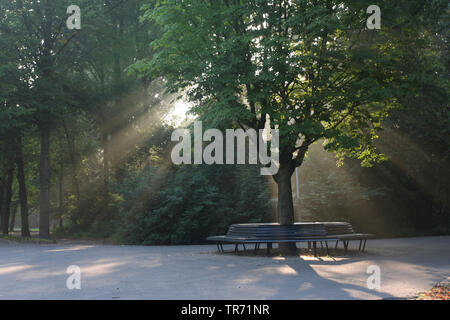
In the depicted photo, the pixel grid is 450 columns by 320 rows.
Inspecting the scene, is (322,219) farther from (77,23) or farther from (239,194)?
(77,23)

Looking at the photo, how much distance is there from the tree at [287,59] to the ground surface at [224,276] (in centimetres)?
351

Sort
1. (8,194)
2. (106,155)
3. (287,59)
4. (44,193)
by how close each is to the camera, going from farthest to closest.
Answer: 1. (8,194)
2. (106,155)
3. (44,193)
4. (287,59)

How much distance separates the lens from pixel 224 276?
33.2 feet

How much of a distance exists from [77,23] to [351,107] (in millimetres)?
18134

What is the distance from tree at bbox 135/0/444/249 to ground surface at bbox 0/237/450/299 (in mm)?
3512

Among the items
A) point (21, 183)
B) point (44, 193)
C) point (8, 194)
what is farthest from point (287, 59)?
point (8, 194)

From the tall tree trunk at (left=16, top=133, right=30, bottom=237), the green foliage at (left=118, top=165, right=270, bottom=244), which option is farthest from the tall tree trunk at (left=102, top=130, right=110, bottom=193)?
the green foliage at (left=118, top=165, right=270, bottom=244)

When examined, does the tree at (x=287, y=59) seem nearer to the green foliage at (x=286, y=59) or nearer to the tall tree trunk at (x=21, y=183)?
the green foliage at (x=286, y=59)

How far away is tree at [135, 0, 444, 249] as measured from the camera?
43.8ft

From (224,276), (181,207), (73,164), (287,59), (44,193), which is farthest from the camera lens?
(73,164)

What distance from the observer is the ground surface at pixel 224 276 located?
7977 mm

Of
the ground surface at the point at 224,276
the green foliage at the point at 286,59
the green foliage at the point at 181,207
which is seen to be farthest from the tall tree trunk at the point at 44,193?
the green foliage at the point at 286,59

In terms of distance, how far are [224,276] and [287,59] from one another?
610cm

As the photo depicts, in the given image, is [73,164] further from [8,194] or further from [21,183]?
[21,183]
